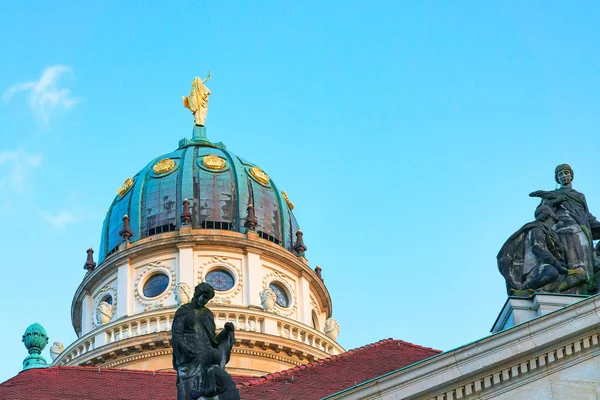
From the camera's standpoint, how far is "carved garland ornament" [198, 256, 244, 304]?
55.1 meters

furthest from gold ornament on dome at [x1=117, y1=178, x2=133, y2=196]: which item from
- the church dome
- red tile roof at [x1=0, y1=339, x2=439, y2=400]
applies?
red tile roof at [x1=0, y1=339, x2=439, y2=400]

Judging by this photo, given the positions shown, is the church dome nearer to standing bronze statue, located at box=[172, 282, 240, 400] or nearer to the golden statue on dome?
the golden statue on dome

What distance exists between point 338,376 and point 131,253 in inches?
1067

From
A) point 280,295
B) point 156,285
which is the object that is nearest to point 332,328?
point 280,295

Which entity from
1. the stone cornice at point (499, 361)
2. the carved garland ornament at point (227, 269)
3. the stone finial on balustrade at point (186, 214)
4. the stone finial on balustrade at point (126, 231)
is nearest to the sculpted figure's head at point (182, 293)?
the carved garland ornament at point (227, 269)

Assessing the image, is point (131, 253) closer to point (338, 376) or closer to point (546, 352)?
point (338, 376)

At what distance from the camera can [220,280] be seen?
183ft

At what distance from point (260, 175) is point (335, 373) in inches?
1166

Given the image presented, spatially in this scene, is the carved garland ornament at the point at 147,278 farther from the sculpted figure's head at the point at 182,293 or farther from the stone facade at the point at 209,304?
the sculpted figure's head at the point at 182,293

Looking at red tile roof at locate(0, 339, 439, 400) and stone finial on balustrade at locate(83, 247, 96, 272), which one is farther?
stone finial on balustrade at locate(83, 247, 96, 272)

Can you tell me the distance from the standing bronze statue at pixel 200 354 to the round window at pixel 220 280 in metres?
32.4

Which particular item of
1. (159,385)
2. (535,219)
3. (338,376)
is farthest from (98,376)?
(535,219)

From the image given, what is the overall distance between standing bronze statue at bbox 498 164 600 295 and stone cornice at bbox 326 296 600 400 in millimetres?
1662

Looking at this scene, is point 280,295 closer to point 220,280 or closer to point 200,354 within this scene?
point 220,280
